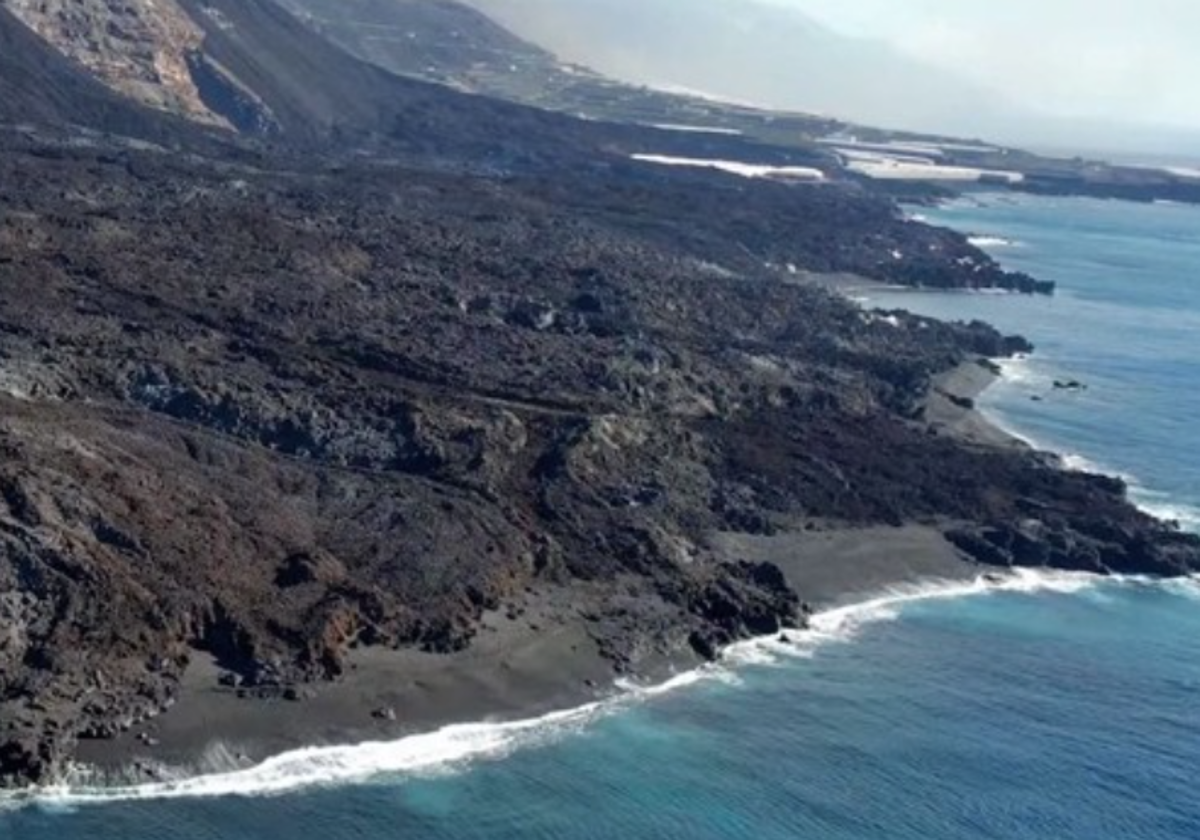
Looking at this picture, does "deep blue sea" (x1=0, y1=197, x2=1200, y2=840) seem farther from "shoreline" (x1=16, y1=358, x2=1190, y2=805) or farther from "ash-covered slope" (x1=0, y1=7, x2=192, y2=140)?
"ash-covered slope" (x1=0, y1=7, x2=192, y2=140)

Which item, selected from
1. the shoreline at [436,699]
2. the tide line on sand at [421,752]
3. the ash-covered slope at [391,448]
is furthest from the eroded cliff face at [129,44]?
the tide line on sand at [421,752]

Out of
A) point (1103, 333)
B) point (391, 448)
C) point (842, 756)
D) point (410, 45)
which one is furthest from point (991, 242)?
point (842, 756)

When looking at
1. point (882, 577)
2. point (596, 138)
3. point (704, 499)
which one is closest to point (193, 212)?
point (704, 499)

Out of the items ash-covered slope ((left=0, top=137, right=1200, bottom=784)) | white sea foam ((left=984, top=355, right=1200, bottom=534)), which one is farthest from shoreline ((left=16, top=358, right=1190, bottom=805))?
white sea foam ((left=984, top=355, right=1200, bottom=534))

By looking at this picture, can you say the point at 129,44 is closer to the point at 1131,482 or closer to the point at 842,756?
the point at 1131,482

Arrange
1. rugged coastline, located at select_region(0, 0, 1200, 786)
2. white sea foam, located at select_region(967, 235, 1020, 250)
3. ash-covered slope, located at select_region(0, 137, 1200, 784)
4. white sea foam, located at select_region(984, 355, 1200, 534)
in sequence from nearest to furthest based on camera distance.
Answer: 1. rugged coastline, located at select_region(0, 0, 1200, 786)
2. ash-covered slope, located at select_region(0, 137, 1200, 784)
3. white sea foam, located at select_region(984, 355, 1200, 534)
4. white sea foam, located at select_region(967, 235, 1020, 250)
